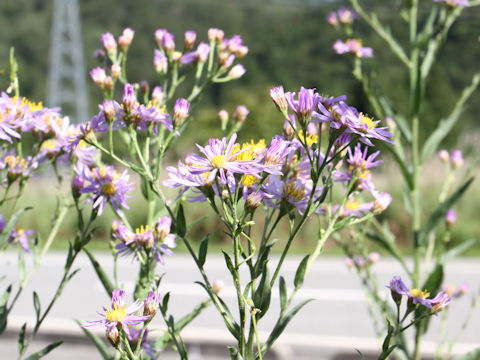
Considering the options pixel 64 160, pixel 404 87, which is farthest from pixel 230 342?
pixel 404 87

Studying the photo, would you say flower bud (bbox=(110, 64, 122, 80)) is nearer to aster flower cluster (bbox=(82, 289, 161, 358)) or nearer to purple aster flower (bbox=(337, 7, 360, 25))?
aster flower cluster (bbox=(82, 289, 161, 358))

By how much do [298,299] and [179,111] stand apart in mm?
5778

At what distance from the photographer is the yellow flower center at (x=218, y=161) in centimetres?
93

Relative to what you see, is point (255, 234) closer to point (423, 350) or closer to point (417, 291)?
point (423, 350)

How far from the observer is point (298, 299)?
672 centimetres

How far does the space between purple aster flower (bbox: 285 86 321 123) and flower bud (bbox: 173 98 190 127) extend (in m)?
0.28

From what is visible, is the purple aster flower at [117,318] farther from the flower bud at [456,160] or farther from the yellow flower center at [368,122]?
the flower bud at [456,160]

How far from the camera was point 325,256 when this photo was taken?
9.05m

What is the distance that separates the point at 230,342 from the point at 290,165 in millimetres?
2755

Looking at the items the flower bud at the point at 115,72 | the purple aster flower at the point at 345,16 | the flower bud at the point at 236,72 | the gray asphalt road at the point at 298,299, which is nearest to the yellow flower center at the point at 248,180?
the flower bud at the point at 115,72

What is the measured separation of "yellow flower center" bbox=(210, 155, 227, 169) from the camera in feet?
3.05

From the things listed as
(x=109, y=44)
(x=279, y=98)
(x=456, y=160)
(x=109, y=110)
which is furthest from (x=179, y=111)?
(x=456, y=160)

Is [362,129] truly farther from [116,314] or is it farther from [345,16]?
[345,16]

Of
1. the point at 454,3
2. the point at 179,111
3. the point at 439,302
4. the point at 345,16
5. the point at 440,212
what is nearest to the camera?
the point at 439,302
